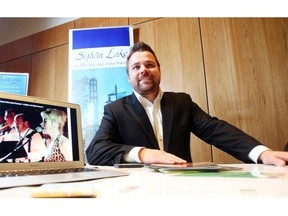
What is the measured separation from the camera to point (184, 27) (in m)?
1.87

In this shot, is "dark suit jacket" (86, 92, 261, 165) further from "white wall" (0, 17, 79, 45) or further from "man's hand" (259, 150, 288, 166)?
"white wall" (0, 17, 79, 45)

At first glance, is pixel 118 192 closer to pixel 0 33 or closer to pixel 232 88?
pixel 232 88

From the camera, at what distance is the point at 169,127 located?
3.71ft

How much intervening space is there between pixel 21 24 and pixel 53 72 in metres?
0.87

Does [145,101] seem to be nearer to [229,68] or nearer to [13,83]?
[229,68]

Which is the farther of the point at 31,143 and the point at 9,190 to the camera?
the point at 31,143

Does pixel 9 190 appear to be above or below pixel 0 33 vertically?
below

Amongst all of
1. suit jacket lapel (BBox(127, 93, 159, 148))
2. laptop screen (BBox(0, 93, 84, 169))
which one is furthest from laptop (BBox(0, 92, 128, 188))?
suit jacket lapel (BBox(127, 93, 159, 148))

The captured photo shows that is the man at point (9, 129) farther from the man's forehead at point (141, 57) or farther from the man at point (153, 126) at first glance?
the man's forehead at point (141, 57)

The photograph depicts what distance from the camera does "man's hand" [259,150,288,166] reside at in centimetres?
67

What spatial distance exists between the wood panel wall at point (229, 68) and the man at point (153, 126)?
52 centimetres

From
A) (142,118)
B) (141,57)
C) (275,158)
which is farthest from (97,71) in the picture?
(275,158)
